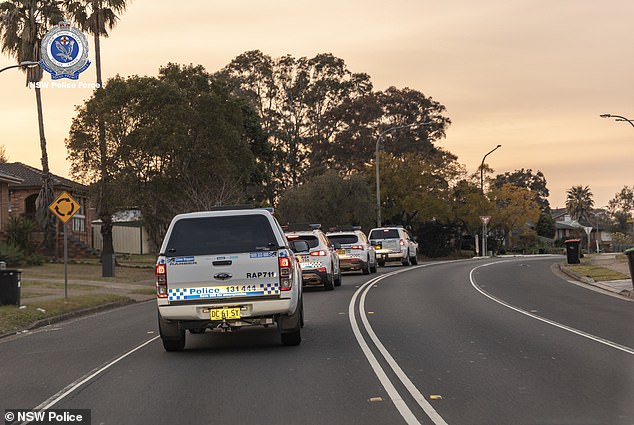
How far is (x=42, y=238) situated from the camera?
48.3m

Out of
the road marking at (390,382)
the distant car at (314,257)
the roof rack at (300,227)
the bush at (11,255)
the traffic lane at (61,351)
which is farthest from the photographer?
the bush at (11,255)

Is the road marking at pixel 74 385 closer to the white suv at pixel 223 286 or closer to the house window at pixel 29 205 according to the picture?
the white suv at pixel 223 286

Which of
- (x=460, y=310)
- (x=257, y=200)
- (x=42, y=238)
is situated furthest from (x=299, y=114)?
(x=460, y=310)

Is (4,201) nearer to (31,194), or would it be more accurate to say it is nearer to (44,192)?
(44,192)

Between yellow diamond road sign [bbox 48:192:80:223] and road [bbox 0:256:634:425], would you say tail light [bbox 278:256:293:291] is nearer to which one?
road [bbox 0:256:634:425]

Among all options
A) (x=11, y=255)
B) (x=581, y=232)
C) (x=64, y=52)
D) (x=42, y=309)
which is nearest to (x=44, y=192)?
(x=11, y=255)

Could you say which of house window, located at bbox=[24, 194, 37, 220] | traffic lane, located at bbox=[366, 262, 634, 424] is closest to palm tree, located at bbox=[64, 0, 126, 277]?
house window, located at bbox=[24, 194, 37, 220]

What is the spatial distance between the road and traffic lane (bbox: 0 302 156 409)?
0.03m

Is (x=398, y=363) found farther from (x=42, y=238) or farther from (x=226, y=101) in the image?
(x=42, y=238)

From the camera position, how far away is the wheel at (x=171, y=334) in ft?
40.2

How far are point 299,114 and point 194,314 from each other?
58427 millimetres

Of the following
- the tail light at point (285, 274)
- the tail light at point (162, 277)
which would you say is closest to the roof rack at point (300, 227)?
the tail light at point (285, 274)

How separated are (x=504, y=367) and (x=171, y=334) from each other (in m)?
4.78

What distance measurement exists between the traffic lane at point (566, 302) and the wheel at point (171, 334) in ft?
21.3
